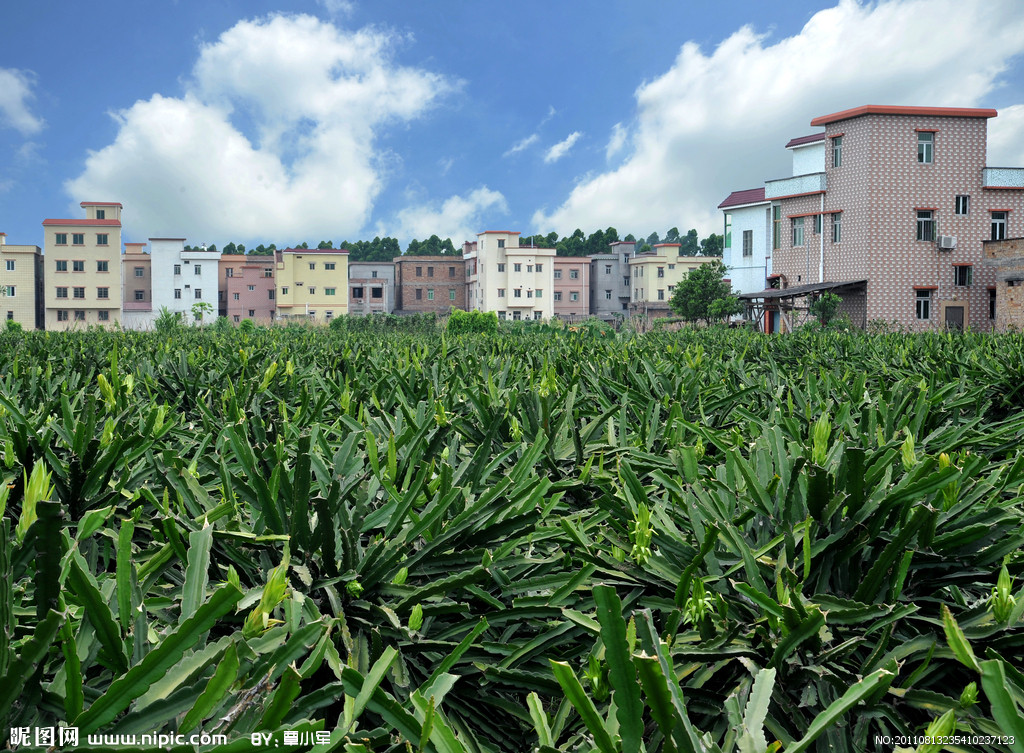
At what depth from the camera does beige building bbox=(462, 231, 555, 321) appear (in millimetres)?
65688

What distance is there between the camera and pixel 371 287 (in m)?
68.8

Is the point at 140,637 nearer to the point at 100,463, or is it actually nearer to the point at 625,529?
the point at 100,463

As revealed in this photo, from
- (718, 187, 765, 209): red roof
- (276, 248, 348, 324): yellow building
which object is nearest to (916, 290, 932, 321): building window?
(718, 187, 765, 209): red roof

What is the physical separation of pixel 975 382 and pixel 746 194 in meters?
41.5

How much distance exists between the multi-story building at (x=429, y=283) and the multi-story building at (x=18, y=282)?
1266 inches

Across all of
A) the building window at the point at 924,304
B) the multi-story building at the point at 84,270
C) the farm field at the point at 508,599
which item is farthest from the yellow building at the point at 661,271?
the farm field at the point at 508,599

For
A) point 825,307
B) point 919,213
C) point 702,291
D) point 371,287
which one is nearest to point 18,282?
point 371,287

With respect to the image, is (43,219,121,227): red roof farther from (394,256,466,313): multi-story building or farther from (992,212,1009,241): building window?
(992,212,1009,241): building window

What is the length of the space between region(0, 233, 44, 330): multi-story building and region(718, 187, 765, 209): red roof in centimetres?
5763

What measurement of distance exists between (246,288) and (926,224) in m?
55.5

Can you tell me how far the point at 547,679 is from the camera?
1262 millimetres

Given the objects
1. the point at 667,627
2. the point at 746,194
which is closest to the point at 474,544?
the point at 667,627

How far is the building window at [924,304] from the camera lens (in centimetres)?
3366

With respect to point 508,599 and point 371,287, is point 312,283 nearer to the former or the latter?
point 371,287
